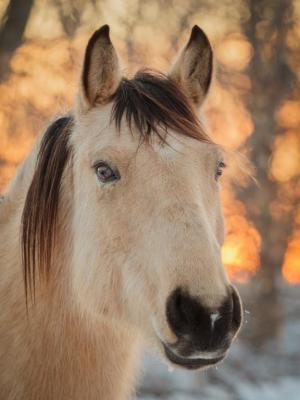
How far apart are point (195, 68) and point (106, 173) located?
0.93 m

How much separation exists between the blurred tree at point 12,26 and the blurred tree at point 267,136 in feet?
12.8

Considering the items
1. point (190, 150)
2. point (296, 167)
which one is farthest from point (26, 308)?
point (296, 167)

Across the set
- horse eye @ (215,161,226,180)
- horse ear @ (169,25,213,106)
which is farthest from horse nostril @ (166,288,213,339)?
horse ear @ (169,25,213,106)

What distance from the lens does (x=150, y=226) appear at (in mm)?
2373

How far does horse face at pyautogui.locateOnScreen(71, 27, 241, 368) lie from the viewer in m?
2.14

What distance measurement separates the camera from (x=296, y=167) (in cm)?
920

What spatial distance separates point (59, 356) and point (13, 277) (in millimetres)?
512

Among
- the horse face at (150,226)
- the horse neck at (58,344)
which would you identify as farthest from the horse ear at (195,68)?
the horse neck at (58,344)

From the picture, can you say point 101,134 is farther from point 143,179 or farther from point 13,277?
point 13,277

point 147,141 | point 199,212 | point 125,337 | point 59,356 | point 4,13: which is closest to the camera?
point 199,212

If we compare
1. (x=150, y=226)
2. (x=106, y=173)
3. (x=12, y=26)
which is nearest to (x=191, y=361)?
(x=150, y=226)

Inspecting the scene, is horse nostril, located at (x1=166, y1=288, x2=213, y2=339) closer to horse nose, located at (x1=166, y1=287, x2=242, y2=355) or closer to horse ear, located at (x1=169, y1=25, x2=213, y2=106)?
horse nose, located at (x1=166, y1=287, x2=242, y2=355)

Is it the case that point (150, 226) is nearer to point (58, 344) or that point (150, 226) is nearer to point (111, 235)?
point (111, 235)

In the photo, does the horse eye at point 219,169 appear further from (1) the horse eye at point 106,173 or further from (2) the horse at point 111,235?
(1) the horse eye at point 106,173
